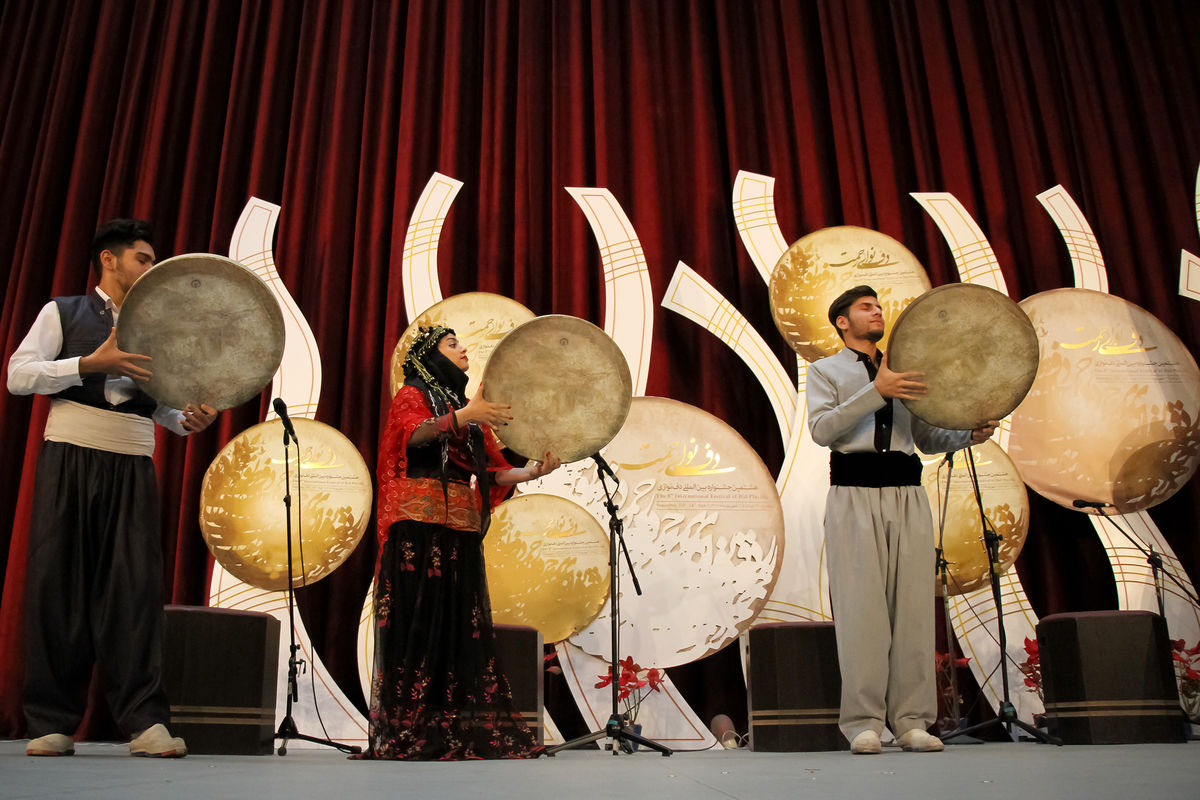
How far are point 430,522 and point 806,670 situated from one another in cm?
140

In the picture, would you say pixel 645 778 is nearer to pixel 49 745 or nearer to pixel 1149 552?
pixel 49 745

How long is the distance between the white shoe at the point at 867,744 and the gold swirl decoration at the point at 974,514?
1380 mm

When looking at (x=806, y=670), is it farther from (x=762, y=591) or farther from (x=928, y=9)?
(x=928, y=9)

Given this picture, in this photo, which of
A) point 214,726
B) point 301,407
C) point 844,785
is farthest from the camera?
point 301,407

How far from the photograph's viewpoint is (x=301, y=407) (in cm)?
443

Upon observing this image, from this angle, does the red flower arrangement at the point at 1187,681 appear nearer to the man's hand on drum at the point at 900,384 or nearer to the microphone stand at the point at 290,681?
the man's hand on drum at the point at 900,384

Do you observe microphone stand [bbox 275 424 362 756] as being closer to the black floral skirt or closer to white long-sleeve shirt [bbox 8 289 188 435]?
the black floral skirt

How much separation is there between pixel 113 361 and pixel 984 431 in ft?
8.11

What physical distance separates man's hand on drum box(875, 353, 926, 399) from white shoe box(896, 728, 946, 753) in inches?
38.2

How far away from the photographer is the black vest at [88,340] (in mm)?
2602

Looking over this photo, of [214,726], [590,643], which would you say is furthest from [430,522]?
[590,643]

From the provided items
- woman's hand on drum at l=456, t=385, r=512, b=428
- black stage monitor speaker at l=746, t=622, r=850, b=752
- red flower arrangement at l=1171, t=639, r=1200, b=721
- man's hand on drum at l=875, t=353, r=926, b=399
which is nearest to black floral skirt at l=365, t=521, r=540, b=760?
woman's hand on drum at l=456, t=385, r=512, b=428

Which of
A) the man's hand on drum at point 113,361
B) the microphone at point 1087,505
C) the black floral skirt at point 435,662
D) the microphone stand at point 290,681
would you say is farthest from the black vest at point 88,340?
the microphone at point 1087,505

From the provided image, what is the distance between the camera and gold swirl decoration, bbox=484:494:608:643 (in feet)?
12.7
